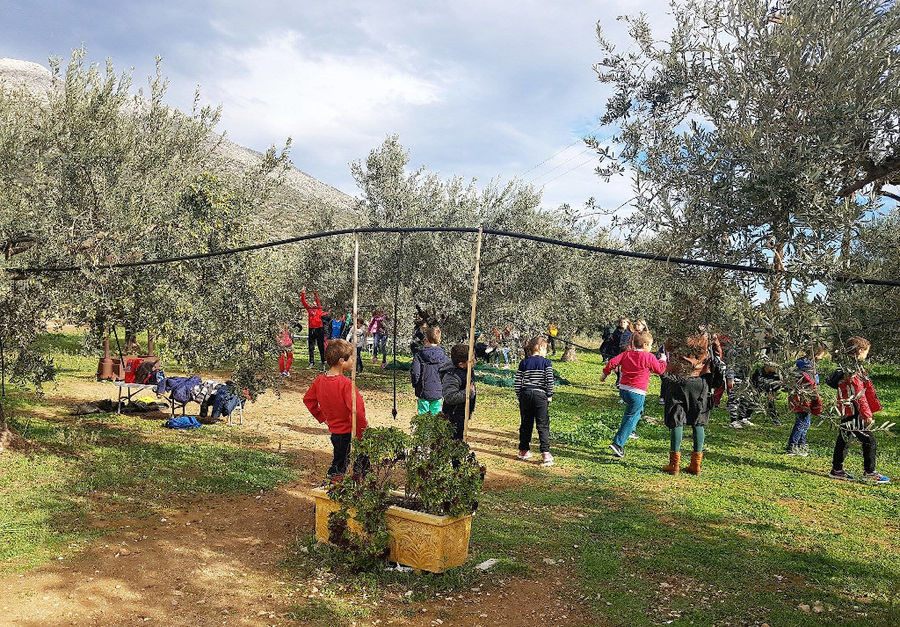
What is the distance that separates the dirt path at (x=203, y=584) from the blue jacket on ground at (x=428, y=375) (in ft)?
10.3

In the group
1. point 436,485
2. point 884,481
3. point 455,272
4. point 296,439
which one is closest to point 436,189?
point 455,272

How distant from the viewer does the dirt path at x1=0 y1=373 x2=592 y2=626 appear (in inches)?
218

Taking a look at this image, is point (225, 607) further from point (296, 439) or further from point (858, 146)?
point (296, 439)

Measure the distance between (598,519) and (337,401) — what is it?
353cm

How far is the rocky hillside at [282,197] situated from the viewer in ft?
42.3

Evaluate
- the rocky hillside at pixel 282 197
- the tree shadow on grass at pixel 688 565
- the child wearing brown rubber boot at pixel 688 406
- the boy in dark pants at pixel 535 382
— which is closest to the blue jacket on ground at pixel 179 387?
the rocky hillside at pixel 282 197

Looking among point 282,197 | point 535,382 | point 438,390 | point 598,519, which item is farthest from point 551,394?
point 282,197

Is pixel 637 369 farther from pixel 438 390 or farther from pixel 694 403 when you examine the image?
pixel 438 390

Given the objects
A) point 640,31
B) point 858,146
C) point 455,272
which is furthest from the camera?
point 455,272

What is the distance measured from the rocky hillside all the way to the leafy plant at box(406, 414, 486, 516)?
19.0 feet

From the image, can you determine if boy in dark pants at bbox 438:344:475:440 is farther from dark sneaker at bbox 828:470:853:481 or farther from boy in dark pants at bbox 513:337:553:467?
dark sneaker at bbox 828:470:853:481

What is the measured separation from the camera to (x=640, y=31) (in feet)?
20.4

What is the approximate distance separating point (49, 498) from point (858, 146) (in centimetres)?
918

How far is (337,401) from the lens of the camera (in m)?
7.93
